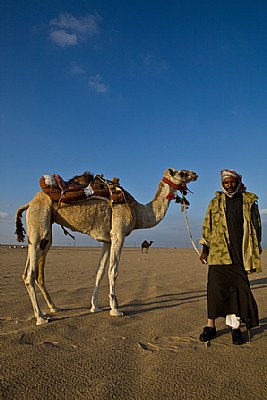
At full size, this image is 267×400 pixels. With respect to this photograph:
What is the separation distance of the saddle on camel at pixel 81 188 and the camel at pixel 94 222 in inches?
4.6

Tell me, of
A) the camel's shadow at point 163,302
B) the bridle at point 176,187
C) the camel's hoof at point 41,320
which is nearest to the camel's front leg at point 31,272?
the camel's hoof at point 41,320

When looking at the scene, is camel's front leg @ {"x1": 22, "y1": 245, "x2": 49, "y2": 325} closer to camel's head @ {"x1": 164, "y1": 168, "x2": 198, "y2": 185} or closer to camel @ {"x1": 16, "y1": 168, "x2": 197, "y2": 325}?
camel @ {"x1": 16, "y1": 168, "x2": 197, "y2": 325}

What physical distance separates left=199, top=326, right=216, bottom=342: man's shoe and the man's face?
2.02 metres

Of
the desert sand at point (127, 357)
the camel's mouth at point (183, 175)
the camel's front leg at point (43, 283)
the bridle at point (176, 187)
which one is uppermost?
the camel's mouth at point (183, 175)

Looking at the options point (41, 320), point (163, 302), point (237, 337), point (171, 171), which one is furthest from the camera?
point (171, 171)

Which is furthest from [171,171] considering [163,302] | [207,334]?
[207,334]

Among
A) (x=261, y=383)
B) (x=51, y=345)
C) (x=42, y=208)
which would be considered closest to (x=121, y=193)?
(x=42, y=208)

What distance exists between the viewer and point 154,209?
23.0ft

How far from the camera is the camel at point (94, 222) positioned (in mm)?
5645

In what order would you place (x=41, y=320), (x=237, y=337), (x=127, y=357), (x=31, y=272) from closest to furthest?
(x=127, y=357)
(x=237, y=337)
(x=41, y=320)
(x=31, y=272)

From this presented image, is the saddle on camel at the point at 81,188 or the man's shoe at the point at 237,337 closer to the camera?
the man's shoe at the point at 237,337

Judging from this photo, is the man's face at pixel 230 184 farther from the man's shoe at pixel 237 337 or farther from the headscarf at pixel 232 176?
the man's shoe at pixel 237 337

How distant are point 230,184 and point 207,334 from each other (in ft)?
7.06

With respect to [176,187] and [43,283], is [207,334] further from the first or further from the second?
[176,187]
